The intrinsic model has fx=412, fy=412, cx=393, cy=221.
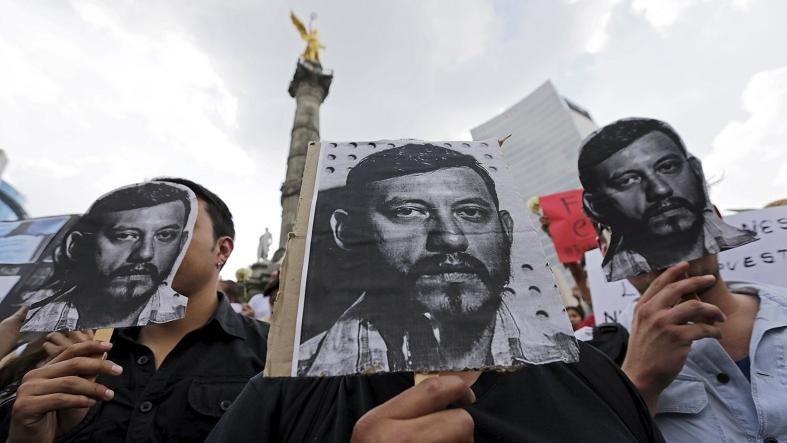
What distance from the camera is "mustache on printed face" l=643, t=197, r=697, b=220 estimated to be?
1280 millimetres

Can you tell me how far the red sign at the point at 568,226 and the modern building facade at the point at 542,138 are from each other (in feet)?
78.8

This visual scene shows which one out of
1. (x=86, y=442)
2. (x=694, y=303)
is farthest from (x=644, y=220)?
(x=86, y=442)

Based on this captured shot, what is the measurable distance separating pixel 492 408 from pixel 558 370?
22cm

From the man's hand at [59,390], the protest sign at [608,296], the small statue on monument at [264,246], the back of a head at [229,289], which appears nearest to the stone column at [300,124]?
the small statue on monument at [264,246]

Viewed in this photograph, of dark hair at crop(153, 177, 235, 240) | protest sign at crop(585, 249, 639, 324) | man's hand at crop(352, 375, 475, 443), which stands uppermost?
dark hair at crop(153, 177, 235, 240)

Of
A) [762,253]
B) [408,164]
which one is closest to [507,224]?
[408,164]

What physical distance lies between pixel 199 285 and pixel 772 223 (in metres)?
2.72

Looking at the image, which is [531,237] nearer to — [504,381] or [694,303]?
[504,381]

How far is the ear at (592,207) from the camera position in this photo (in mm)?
1360

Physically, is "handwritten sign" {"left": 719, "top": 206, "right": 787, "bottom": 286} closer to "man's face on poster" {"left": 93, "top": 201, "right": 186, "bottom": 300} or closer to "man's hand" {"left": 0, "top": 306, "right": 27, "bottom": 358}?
"man's face on poster" {"left": 93, "top": 201, "right": 186, "bottom": 300}

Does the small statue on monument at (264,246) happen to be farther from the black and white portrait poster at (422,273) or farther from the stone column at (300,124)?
the black and white portrait poster at (422,273)

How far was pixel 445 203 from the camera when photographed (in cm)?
89

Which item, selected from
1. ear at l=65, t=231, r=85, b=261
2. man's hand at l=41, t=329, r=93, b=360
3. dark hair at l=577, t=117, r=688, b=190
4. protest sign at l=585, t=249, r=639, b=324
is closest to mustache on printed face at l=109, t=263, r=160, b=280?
ear at l=65, t=231, r=85, b=261

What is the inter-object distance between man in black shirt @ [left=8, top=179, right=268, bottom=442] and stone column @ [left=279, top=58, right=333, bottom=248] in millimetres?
12580
